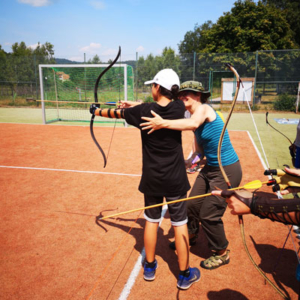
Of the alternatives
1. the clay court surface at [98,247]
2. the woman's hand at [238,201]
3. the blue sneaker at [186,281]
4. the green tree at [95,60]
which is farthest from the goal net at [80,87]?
the woman's hand at [238,201]

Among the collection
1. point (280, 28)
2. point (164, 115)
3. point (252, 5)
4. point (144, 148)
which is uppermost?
point (252, 5)

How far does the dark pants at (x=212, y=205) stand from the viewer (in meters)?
3.13

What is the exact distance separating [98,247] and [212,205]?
1684 mm

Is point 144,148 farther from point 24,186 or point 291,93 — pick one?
point 291,93

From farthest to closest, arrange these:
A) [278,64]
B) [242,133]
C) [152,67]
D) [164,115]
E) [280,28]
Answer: [280,28] → [152,67] → [278,64] → [242,133] → [164,115]

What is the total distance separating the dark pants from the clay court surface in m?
0.40

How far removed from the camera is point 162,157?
2.74 m

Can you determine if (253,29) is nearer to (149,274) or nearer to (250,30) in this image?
(250,30)

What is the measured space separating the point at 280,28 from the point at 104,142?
27.9 metres

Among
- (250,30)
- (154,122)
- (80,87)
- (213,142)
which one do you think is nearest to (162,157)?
(154,122)

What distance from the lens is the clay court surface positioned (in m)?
2.92

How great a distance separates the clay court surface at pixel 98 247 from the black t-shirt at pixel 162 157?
3.63 feet

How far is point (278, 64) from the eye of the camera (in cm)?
2123

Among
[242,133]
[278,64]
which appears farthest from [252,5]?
[242,133]
